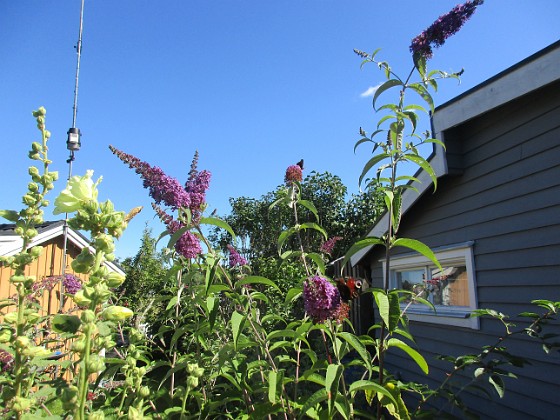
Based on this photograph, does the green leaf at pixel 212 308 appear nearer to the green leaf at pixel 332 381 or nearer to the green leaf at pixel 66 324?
the green leaf at pixel 332 381

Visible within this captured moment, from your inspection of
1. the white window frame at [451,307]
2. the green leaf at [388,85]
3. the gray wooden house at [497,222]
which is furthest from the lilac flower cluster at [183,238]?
the white window frame at [451,307]

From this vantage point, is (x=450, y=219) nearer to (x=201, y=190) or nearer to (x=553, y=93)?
(x=553, y=93)

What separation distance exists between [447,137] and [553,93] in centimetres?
122

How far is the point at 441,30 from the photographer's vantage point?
6.08 feet

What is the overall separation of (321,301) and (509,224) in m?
3.10

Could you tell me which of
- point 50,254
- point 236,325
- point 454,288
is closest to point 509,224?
point 454,288

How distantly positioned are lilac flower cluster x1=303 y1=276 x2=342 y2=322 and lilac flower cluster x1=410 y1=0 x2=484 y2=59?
117cm

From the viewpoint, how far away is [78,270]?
0.87 meters

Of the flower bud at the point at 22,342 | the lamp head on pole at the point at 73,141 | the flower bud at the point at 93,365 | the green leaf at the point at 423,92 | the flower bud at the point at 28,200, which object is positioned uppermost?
the lamp head on pole at the point at 73,141

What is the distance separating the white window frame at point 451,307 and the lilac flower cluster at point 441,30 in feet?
8.46

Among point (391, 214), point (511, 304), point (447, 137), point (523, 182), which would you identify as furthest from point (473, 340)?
point (391, 214)

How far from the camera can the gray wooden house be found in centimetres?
330

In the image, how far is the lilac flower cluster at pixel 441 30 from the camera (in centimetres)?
183

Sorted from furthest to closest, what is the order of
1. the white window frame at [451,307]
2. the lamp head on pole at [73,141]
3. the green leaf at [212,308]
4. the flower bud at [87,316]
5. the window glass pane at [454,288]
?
the window glass pane at [454,288] < the white window frame at [451,307] < the lamp head on pole at [73,141] < the green leaf at [212,308] < the flower bud at [87,316]
